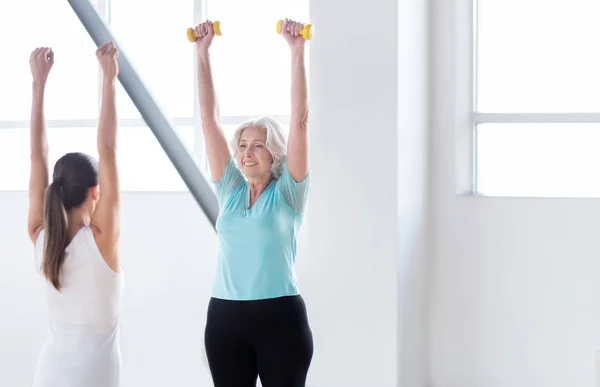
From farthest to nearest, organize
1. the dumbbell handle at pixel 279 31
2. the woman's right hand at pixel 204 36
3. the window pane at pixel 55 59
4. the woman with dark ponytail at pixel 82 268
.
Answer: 1. the window pane at pixel 55 59
2. the woman's right hand at pixel 204 36
3. the dumbbell handle at pixel 279 31
4. the woman with dark ponytail at pixel 82 268

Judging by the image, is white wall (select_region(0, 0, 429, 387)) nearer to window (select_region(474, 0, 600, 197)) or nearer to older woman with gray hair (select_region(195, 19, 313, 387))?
window (select_region(474, 0, 600, 197))

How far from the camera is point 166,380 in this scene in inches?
152

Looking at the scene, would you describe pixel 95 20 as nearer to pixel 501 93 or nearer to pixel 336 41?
pixel 336 41

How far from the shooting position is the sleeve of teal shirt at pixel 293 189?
252 centimetres

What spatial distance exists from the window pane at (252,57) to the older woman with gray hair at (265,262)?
1290 mm

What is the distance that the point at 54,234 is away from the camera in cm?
229

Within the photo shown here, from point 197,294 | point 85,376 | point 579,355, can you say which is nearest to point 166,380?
point 197,294

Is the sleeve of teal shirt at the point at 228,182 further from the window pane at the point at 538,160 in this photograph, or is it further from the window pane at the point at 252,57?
the window pane at the point at 538,160

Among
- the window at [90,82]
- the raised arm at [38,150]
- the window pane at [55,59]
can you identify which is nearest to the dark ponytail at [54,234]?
the raised arm at [38,150]

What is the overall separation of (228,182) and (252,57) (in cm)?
142

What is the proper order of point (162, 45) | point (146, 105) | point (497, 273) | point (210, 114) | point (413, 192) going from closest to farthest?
point (146, 105) → point (210, 114) → point (413, 192) → point (497, 273) → point (162, 45)

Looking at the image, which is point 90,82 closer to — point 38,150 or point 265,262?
point 38,150

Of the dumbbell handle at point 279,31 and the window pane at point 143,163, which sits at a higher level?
the dumbbell handle at point 279,31

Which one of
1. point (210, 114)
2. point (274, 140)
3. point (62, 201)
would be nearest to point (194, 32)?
point (210, 114)
